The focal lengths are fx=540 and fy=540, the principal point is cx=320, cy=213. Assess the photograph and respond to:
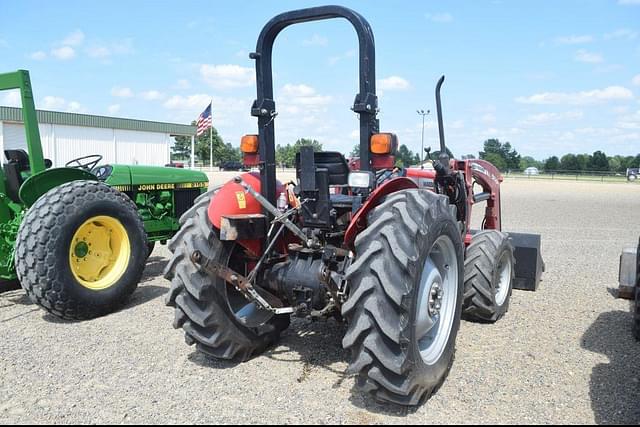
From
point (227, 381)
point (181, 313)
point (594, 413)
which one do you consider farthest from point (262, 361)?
point (594, 413)

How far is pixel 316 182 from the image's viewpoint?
144 inches

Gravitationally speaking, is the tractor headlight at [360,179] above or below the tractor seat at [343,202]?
above

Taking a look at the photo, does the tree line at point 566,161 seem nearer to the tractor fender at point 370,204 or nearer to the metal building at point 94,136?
the metal building at point 94,136

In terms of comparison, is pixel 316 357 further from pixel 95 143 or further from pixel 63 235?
pixel 95 143

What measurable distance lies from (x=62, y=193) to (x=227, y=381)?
279 cm

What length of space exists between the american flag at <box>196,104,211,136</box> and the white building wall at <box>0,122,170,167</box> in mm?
7696

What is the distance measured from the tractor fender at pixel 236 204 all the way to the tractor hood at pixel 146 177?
12.4 ft

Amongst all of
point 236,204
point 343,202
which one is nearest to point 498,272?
point 343,202

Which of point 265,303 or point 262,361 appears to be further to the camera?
point 262,361

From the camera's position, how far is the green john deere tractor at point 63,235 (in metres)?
4.99

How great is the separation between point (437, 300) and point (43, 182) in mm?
4405

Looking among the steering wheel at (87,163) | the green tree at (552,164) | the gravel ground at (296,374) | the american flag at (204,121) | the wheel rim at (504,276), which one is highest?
the american flag at (204,121)

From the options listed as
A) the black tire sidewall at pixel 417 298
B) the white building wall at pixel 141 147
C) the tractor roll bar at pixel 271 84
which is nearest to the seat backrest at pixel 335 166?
the tractor roll bar at pixel 271 84

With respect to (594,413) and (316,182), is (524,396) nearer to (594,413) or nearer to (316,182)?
(594,413)
